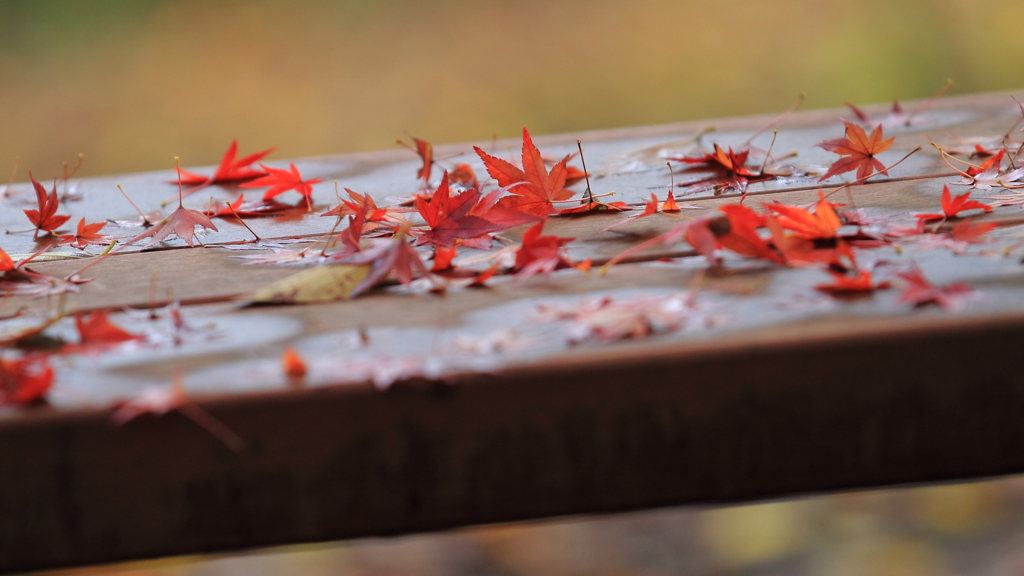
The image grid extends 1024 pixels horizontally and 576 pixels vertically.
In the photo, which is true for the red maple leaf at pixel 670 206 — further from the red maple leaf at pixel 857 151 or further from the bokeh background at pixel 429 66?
the bokeh background at pixel 429 66

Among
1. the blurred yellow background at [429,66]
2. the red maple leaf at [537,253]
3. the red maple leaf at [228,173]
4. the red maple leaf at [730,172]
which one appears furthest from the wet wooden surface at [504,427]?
the blurred yellow background at [429,66]

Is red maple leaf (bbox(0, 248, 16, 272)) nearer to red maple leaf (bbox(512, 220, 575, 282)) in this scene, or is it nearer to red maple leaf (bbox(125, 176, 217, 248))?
red maple leaf (bbox(125, 176, 217, 248))

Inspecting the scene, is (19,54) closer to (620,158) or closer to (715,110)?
(715,110)

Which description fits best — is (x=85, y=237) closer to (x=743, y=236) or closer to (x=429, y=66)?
(x=743, y=236)

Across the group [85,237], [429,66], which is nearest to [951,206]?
[85,237]

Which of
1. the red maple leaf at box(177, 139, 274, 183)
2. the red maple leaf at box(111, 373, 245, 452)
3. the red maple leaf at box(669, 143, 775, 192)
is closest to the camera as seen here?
the red maple leaf at box(111, 373, 245, 452)

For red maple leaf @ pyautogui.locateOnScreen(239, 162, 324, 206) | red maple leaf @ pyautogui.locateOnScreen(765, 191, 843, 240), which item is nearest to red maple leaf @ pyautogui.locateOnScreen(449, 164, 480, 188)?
red maple leaf @ pyautogui.locateOnScreen(239, 162, 324, 206)
